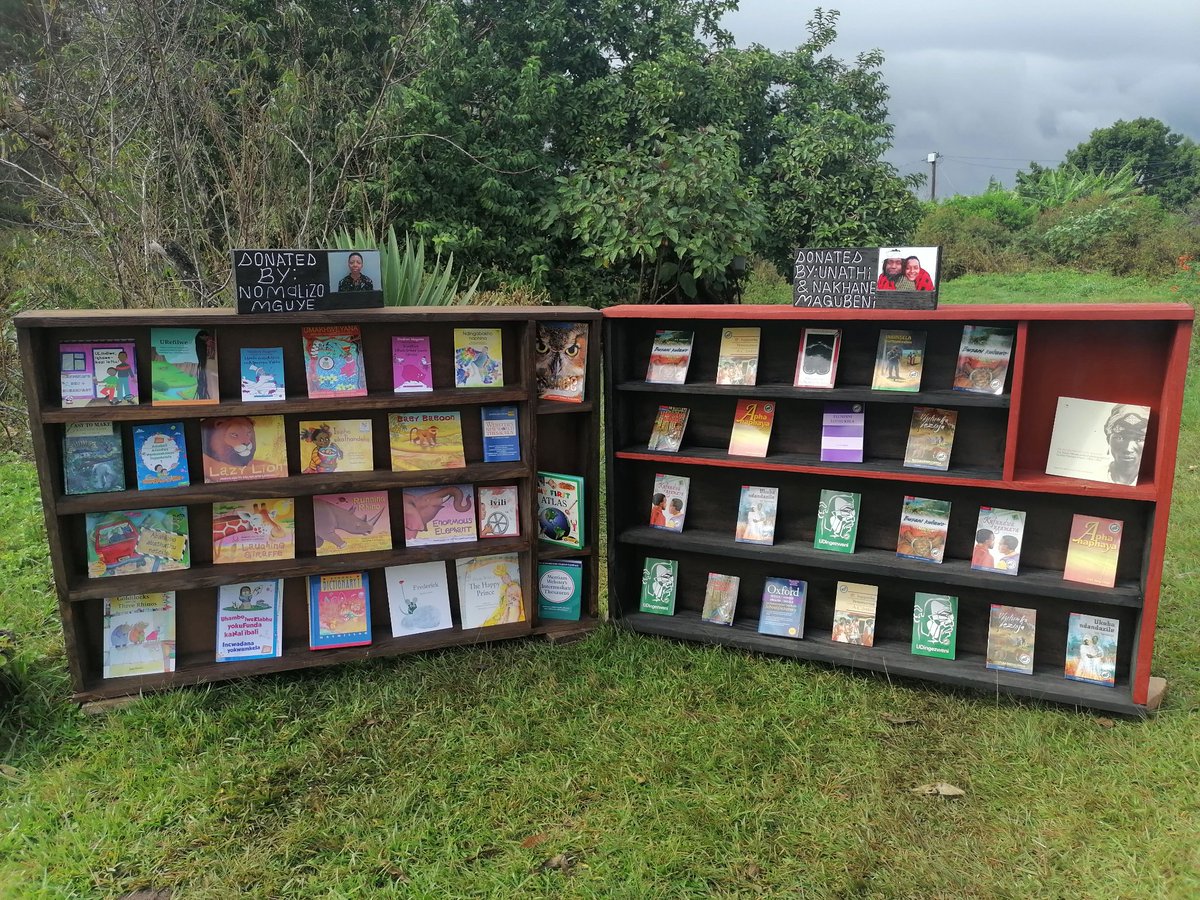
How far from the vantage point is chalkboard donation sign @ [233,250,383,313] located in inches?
124

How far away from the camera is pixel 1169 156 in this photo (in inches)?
1024

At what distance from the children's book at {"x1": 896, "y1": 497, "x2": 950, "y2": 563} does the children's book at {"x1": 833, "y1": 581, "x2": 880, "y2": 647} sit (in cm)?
23

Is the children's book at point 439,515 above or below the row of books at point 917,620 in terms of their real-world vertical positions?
above

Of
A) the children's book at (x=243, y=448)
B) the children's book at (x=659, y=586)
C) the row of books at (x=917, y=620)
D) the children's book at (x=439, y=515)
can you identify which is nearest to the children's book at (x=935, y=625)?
the row of books at (x=917, y=620)

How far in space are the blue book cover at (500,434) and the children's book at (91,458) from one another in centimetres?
142

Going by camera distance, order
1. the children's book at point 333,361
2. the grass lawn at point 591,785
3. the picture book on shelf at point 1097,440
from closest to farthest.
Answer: the grass lawn at point 591,785, the picture book on shelf at point 1097,440, the children's book at point 333,361

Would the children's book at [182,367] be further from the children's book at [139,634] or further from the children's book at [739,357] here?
the children's book at [739,357]

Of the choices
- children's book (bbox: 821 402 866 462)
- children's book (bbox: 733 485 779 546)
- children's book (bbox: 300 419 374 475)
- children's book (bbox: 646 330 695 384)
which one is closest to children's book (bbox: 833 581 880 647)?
children's book (bbox: 733 485 779 546)

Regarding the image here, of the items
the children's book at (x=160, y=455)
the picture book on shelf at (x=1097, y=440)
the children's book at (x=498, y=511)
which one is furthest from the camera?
the children's book at (x=498, y=511)

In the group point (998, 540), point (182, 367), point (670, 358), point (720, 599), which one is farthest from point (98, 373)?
point (998, 540)

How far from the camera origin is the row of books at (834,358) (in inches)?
128

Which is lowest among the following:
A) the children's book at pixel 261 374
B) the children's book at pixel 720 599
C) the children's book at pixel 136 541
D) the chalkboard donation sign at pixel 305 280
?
the children's book at pixel 720 599

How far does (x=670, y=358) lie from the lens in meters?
3.86

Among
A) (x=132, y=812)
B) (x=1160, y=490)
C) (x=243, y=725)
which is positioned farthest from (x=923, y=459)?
(x=132, y=812)
